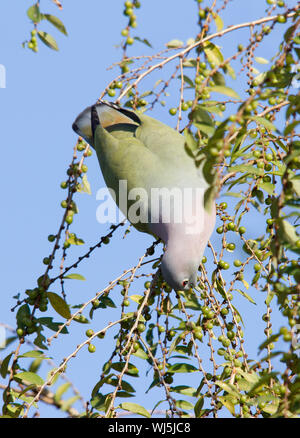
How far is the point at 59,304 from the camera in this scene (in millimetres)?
2582

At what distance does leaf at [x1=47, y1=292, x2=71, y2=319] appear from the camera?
2.57m

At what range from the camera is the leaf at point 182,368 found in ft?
8.20

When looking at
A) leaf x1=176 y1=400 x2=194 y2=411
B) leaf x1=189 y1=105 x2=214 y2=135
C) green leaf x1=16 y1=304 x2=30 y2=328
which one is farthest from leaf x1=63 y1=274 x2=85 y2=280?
leaf x1=189 y1=105 x2=214 y2=135

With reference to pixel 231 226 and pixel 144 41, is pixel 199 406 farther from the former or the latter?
pixel 144 41

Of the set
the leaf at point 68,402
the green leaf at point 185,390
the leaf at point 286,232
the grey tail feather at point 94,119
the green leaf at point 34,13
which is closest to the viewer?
the leaf at point 286,232

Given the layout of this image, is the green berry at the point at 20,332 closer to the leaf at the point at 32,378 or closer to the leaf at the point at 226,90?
the leaf at the point at 32,378

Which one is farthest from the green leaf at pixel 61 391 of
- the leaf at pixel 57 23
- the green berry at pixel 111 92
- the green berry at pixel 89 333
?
the leaf at pixel 57 23

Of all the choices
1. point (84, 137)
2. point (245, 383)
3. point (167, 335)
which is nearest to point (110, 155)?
point (84, 137)

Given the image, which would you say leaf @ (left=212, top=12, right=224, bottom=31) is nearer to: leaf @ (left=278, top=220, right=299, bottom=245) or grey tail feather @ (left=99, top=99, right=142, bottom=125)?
grey tail feather @ (left=99, top=99, right=142, bottom=125)

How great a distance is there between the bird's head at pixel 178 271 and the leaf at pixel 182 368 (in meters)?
0.32

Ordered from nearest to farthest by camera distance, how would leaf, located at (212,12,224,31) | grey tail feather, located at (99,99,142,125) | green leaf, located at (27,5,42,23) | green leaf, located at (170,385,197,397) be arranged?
green leaf, located at (170,385,197,397) → green leaf, located at (27,5,42,23) → leaf, located at (212,12,224,31) → grey tail feather, located at (99,99,142,125)

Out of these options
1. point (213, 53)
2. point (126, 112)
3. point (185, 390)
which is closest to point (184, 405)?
point (185, 390)

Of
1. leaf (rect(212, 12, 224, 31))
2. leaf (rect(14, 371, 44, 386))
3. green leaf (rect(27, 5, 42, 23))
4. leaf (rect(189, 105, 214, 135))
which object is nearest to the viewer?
leaf (rect(189, 105, 214, 135))
